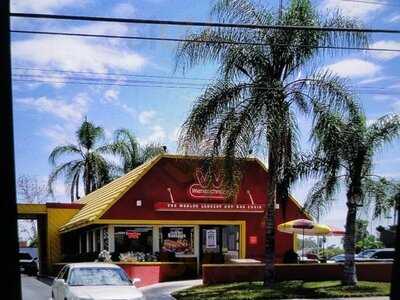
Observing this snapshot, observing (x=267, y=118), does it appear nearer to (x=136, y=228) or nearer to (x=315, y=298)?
(x=315, y=298)

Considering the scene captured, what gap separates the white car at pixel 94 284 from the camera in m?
14.1

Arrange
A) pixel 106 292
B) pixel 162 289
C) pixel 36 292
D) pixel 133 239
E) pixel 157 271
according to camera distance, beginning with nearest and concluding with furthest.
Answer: pixel 106 292 < pixel 162 289 < pixel 36 292 < pixel 157 271 < pixel 133 239

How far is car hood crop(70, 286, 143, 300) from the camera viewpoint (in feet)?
45.6

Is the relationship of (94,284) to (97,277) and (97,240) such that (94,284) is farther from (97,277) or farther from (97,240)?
(97,240)

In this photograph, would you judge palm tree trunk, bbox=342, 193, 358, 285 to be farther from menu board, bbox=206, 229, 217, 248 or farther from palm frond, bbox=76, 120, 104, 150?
palm frond, bbox=76, 120, 104, 150

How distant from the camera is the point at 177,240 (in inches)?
1155

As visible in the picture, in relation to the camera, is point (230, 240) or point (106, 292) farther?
point (230, 240)

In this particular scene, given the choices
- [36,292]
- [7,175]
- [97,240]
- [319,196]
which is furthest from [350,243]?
[7,175]

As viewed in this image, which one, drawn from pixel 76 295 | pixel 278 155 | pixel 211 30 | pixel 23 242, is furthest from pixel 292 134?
pixel 23 242

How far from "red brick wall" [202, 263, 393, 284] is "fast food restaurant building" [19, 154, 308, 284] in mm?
5047

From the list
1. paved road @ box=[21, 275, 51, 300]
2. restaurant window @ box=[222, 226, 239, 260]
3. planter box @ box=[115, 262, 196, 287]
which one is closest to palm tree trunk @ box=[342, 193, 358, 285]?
planter box @ box=[115, 262, 196, 287]

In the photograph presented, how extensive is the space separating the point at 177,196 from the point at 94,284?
1407cm

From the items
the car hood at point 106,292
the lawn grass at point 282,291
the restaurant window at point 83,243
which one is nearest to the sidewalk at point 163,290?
the lawn grass at point 282,291

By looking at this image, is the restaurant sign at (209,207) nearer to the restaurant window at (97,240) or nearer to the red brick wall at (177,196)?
the red brick wall at (177,196)
